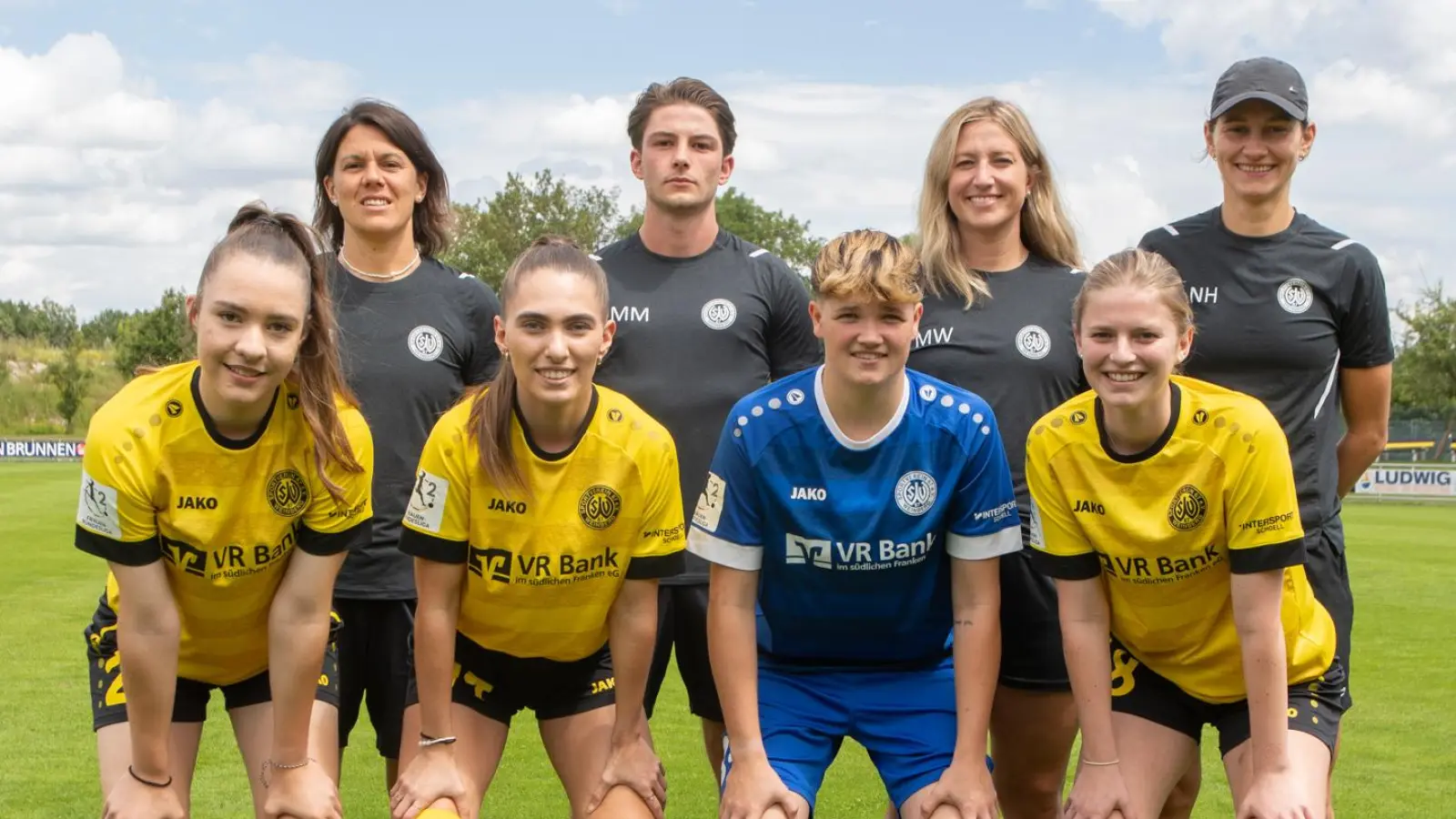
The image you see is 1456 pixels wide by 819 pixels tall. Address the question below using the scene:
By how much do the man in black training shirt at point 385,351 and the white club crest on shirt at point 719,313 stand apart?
83 centimetres

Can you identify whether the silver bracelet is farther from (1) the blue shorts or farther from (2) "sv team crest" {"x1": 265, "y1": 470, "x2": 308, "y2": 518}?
(1) the blue shorts

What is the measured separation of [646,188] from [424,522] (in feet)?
4.99

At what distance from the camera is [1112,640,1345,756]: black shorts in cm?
374

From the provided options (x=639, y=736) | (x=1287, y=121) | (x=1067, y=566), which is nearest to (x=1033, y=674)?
(x=1067, y=566)

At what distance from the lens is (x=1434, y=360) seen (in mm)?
44688

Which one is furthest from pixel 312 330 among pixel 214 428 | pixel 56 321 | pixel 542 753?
pixel 56 321

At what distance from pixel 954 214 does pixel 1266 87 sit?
1.03 m

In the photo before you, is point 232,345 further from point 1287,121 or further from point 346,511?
point 1287,121

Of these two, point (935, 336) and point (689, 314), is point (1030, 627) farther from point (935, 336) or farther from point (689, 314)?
point (689, 314)

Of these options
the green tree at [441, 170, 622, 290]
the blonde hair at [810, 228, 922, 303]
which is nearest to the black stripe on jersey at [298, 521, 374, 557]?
the blonde hair at [810, 228, 922, 303]

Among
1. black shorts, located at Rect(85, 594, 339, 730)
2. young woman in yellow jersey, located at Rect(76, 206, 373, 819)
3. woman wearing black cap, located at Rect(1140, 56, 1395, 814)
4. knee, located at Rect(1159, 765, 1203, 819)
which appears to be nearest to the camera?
young woman in yellow jersey, located at Rect(76, 206, 373, 819)

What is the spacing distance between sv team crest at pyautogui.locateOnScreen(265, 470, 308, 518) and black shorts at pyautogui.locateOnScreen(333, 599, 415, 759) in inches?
29.2

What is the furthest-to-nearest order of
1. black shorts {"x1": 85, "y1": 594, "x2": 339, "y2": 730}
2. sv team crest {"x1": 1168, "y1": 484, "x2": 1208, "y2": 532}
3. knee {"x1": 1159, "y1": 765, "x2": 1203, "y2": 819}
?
knee {"x1": 1159, "y1": 765, "x2": 1203, "y2": 819} → black shorts {"x1": 85, "y1": 594, "x2": 339, "y2": 730} → sv team crest {"x1": 1168, "y1": 484, "x2": 1208, "y2": 532}

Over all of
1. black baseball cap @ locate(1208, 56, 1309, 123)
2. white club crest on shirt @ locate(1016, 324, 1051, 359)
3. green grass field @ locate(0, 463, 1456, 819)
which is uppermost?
black baseball cap @ locate(1208, 56, 1309, 123)
